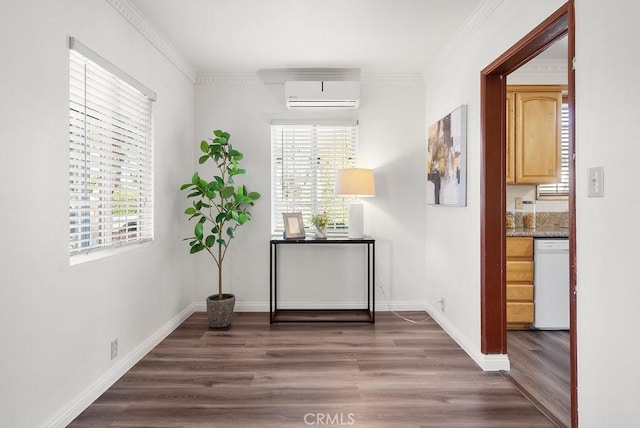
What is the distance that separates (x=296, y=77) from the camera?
12.6 ft

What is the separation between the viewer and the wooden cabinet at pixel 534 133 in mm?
3604

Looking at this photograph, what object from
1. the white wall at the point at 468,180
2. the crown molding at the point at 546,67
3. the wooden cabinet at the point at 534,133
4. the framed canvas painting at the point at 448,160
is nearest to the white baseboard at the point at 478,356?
the white wall at the point at 468,180

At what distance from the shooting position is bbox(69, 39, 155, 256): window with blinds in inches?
83.0

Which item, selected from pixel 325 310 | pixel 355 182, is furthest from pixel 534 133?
pixel 325 310

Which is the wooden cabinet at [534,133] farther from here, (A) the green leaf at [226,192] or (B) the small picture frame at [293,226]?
(A) the green leaf at [226,192]

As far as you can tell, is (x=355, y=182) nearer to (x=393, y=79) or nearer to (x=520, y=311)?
(x=393, y=79)

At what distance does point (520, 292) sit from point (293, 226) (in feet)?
7.65

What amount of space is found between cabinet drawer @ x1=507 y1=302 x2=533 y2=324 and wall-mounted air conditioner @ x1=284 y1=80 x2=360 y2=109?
259 centimetres

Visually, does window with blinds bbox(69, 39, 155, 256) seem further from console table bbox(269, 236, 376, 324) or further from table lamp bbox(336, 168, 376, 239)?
table lamp bbox(336, 168, 376, 239)

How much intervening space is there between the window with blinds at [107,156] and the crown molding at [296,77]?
43.3 inches

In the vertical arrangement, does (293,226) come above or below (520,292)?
above
